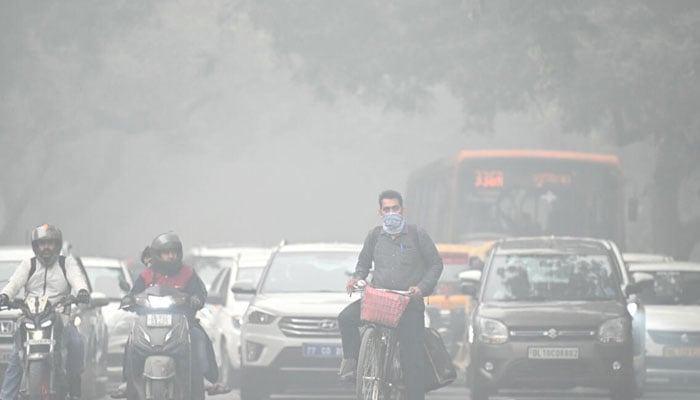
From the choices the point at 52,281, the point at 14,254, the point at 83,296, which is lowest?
the point at 83,296

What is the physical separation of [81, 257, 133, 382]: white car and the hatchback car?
4380 millimetres

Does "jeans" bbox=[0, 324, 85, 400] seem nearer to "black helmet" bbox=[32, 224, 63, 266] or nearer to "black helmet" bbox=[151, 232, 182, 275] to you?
"black helmet" bbox=[32, 224, 63, 266]

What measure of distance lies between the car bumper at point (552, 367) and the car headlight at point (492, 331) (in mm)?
58

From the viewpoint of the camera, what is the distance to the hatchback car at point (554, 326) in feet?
53.5

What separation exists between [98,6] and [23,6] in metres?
1.95

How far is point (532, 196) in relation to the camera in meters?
30.1

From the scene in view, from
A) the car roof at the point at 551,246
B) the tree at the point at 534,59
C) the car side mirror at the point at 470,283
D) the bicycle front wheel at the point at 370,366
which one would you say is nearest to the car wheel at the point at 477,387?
the car side mirror at the point at 470,283

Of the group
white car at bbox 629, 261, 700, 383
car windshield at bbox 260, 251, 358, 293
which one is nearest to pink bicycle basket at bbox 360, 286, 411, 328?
car windshield at bbox 260, 251, 358, 293

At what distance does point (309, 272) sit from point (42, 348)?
20.0ft

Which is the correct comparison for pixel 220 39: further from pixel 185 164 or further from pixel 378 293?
pixel 378 293

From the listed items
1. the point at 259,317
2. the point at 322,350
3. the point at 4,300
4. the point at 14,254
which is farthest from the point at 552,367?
the point at 4,300

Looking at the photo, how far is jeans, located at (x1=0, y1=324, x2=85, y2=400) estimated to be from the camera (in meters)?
12.7

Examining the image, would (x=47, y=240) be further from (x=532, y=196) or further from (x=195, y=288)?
(x=532, y=196)

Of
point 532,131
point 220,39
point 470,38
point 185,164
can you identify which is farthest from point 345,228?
point 470,38
